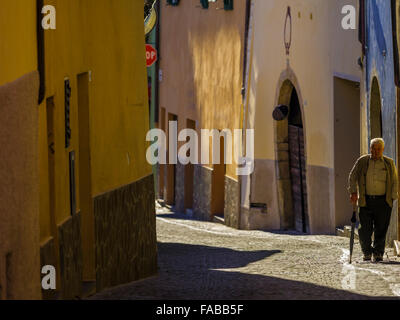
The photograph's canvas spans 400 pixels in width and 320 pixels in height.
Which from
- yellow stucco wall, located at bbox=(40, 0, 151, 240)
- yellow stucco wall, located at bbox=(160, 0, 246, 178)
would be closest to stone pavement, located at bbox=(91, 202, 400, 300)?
yellow stucco wall, located at bbox=(40, 0, 151, 240)

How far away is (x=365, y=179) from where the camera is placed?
44.5 ft

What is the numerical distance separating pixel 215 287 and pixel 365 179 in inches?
131

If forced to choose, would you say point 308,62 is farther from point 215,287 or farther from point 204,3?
point 215,287

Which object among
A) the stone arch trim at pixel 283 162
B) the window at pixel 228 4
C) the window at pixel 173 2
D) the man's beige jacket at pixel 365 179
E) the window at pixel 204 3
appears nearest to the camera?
the man's beige jacket at pixel 365 179

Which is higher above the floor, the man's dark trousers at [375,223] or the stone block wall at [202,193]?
the man's dark trousers at [375,223]

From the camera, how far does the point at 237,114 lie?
24391mm

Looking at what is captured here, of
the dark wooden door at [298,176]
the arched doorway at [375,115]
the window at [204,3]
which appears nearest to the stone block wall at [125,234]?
the arched doorway at [375,115]

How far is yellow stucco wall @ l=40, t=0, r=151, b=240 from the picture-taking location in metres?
9.76

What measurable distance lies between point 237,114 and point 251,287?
1365cm

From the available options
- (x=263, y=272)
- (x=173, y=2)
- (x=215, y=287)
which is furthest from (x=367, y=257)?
(x=173, y=2)

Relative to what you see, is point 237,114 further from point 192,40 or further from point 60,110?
point 60,110

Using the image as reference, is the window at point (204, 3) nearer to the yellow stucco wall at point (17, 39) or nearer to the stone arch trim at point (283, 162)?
the stone arch trim at point (283, 162)

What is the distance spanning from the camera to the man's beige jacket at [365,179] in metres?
13.4

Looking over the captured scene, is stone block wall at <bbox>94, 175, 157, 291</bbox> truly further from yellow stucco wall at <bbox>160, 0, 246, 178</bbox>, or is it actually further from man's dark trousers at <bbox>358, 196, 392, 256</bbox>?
yellow stucco wall at <bbox>160, 0, 246, 178</bbox>
